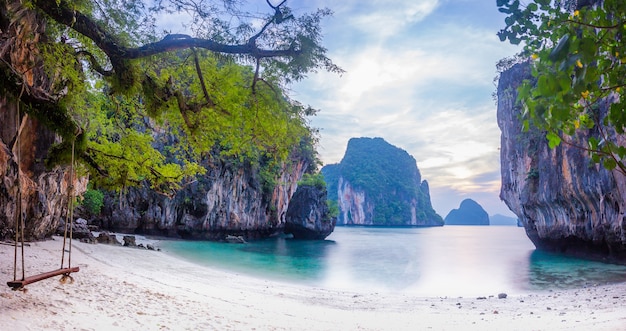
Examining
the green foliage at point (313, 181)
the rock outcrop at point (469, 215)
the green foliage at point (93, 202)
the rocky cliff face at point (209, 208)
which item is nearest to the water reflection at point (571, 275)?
the rocky cliff face at point (209, 208)

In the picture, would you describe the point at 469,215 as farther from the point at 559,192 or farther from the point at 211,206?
the point at 211,206

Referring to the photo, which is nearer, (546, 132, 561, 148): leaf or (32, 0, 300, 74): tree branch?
(546, 132, 561, 148): leaf

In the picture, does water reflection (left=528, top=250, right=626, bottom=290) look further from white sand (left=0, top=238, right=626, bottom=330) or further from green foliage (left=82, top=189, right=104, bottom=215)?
green foliage (left=82, top=189, right=104, bottom=215)

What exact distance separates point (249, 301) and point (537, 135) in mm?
24495

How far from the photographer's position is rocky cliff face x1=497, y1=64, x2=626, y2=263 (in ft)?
56.1

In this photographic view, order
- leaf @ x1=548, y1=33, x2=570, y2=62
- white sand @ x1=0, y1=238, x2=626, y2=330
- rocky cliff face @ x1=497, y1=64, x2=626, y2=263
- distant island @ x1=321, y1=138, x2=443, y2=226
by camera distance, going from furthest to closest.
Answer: distant island @ x1=321, y1=138, x2=443, y2=226, rocky cliff face @ x1=497, y1=64, x2=626, y2=263, white sand @ x1=0, y1=238, x2=626, y2=330, leaf @ x1=548, y1=33, x2=570, y2=62

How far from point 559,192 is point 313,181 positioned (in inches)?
1070

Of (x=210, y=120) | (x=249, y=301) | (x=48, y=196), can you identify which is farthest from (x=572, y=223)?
(x=48, y=196)

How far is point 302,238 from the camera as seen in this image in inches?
1690

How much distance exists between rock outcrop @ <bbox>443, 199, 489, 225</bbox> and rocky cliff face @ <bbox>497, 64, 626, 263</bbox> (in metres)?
166

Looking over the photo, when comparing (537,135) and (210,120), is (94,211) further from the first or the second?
(537,135)

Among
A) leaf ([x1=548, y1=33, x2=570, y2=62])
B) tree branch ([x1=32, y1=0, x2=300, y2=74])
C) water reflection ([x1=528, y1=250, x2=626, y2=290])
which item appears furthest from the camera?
water reflection ([x1=528, y1=250, x2=626, y2=290])

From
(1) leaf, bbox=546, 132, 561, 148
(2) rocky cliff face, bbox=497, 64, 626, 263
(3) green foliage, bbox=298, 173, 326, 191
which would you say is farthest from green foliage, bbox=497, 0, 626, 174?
(3) green foliage, bbox=298, 173, 326, 191

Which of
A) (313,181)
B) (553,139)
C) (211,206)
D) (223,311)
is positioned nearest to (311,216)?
(313,181)
